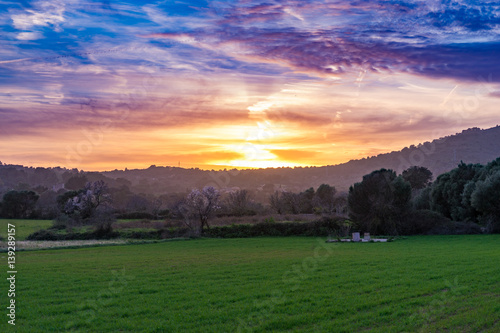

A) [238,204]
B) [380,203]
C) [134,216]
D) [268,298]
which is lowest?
[134,216]

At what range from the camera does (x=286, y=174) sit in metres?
174

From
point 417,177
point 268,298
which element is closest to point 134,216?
point 417,177

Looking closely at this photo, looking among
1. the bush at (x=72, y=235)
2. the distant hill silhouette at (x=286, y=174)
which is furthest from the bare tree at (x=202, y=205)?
the distant hill silhouette at (x=286, y=174)

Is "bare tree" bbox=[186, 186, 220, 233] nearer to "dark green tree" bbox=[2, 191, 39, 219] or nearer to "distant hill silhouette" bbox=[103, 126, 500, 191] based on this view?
"dark green tree" bbox=[2, 191, 39, 219]

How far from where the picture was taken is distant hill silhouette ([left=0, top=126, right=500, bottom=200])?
137250mm

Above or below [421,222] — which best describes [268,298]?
below

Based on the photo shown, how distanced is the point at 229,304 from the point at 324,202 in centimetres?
5924

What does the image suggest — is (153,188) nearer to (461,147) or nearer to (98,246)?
(461,147)

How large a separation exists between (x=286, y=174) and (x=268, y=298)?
16163 cm

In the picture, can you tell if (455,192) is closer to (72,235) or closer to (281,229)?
(281,229)

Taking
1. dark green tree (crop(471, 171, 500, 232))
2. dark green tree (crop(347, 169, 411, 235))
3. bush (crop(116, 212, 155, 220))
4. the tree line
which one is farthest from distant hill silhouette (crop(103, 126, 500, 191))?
dark green tree (crop(471, 171, 500, 232))

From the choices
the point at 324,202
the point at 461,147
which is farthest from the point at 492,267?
the point at 461,147

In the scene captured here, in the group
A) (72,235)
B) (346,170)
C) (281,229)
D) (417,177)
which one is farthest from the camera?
(346,170)

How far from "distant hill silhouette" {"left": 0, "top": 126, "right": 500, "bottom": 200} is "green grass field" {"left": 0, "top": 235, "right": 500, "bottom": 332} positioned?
106578 millimetres
